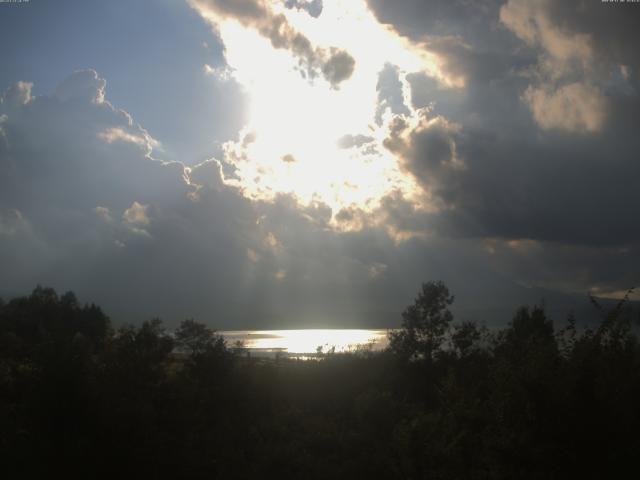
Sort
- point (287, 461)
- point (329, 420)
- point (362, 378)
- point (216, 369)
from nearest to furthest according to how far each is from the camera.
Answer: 1. point (287, 461)
2. point (216, 369)
3. point (329, 420)
4. point (362, 378)

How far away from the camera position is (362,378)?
302 feet

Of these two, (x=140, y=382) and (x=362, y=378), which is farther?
(x=362, y=378)

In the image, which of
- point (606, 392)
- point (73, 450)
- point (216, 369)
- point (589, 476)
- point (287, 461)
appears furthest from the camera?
point (216, 369)

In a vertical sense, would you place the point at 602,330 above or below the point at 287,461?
above

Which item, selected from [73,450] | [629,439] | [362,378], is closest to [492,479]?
[629,439]

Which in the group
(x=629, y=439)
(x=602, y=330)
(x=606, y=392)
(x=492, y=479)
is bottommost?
(x=492, y=479)

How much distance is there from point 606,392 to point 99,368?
32.4 m

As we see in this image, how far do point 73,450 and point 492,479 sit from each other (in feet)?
79.8

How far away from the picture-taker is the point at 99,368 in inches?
1468

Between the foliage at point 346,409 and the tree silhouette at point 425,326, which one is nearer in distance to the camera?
the foliage at point 346,409

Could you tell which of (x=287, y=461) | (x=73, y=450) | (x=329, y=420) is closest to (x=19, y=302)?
(x=329, y=420)

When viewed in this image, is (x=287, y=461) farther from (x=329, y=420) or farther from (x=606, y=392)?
(x=606, y=392)

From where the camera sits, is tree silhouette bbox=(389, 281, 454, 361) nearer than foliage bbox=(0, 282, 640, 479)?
No

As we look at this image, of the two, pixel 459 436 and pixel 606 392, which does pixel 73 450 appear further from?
pixel 606 392
